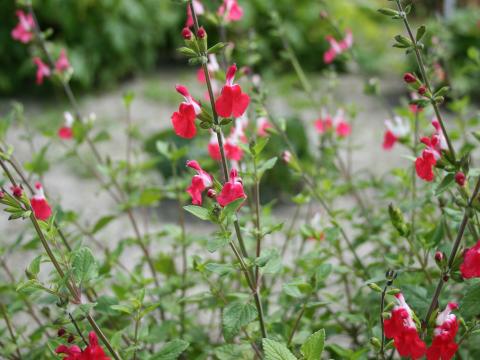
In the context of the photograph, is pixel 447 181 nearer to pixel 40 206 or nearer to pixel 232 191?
pixel 232 191

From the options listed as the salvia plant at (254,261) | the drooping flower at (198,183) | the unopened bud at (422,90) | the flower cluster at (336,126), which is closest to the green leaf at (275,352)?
the salvia plant at (254,261)

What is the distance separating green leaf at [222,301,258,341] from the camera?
3.34 feet

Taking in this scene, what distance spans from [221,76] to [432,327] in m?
0.85

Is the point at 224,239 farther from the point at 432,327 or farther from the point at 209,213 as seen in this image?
the point at 432,327

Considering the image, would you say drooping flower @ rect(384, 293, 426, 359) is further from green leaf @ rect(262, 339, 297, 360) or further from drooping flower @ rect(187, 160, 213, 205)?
drooping flower @ rect(187, 160, 213, 205)

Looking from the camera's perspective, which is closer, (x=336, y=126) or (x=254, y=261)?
(x=254, y=261)

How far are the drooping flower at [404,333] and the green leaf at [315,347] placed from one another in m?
0.11

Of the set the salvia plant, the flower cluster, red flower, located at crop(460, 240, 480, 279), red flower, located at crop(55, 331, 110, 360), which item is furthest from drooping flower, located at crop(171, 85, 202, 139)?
the flower cluster

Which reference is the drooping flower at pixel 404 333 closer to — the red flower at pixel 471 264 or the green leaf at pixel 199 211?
the red flower at pixel 471 264

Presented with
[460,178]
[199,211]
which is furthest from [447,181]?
[199,211]

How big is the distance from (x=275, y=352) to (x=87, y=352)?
31cm

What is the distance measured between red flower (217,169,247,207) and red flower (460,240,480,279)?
1.15 ft

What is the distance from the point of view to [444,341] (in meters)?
0.88

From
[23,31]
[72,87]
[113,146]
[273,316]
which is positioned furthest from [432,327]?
[72,87]
